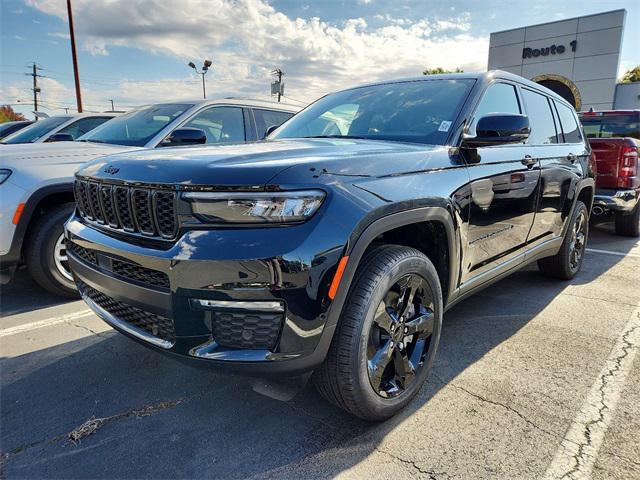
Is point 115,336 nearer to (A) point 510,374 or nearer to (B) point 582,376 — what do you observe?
(A) point 510,374

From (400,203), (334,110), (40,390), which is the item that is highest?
(334,110)

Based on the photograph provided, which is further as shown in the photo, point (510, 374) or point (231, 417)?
point (510, 374)

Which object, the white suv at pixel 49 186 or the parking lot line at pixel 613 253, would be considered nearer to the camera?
the white suv at pixel 49 186

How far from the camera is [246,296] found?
1.71m

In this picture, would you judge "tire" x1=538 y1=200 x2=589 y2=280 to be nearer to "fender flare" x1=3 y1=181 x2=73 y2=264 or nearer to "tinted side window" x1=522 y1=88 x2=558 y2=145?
"tinted side window" x1=522 y1=88 x2=558 y2=145

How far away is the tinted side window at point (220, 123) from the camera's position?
4770mm

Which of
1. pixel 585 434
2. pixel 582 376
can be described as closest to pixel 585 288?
pixel 582 376

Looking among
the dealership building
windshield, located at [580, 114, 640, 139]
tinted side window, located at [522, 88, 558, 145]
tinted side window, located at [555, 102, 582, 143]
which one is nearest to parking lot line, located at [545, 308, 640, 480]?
tinted side window, located at [522, 88, 558, 145]

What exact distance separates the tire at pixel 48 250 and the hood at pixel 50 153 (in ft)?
1.34

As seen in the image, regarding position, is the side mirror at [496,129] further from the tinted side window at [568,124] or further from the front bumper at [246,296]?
the tinted side window at [568,124]

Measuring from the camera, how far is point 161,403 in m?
2.42

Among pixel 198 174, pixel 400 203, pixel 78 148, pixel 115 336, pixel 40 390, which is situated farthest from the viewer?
pixel 78 148

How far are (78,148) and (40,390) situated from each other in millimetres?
2527

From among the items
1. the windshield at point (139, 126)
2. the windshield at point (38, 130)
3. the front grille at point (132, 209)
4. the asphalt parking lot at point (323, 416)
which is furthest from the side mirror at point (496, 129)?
the windshield at point (38, 130)
